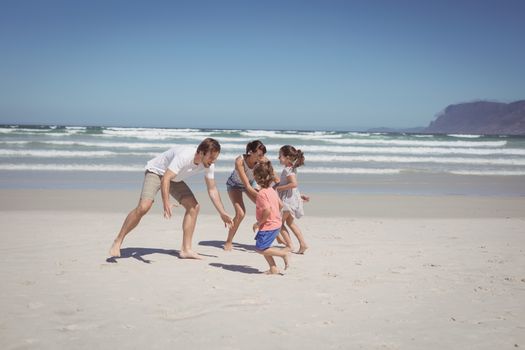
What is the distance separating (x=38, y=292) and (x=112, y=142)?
1030 inches

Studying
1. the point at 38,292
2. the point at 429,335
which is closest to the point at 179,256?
the point at 38,292

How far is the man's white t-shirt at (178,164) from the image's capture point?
207 inches

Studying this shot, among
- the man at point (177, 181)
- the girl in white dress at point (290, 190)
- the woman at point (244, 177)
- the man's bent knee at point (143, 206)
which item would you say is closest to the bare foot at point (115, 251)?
the man at point (177, 181)

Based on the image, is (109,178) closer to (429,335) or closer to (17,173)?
(17,173)

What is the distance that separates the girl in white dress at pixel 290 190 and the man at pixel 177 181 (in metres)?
0.93

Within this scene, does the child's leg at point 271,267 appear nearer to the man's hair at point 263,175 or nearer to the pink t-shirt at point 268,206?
the pink t-shirt at point 268,206

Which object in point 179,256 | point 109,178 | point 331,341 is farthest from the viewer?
point 109,178

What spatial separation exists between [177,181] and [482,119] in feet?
433

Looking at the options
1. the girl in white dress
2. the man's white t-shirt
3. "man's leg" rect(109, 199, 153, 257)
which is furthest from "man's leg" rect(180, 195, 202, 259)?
the girl in white dress

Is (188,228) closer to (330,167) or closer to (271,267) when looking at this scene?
(271,267)

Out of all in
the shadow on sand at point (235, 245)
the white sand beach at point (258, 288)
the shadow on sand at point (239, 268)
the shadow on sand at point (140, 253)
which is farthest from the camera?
the shadow on sand at point (235, 245)

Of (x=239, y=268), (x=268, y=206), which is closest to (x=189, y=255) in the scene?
(x=239, y=268)

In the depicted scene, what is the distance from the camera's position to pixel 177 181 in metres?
5.68

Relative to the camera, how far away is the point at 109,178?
14578 millimetres
